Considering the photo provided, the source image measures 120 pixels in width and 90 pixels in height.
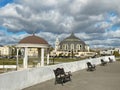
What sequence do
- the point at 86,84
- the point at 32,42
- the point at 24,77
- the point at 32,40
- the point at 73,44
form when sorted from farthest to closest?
the point at 73,44 < the point at 32,40 < the point at 32,42 < the point at 86,84 < the point at 24,77

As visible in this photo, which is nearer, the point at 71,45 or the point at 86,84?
the point at 86,84

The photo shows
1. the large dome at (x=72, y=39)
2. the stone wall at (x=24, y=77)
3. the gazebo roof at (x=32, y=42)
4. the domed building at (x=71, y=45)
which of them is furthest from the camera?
the large dome at (x=72, y=39)

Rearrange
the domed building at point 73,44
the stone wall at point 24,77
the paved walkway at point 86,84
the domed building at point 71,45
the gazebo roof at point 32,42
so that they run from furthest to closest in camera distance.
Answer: the domed building at point 73,44 < the domed building at point 71,45 < the gazebo roof at point 32,42 < the paved walkway at point 86,84 < the stone wall at point 24,77

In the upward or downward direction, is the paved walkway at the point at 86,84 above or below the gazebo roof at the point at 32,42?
below

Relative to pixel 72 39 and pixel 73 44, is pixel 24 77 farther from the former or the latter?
pixel 72 39

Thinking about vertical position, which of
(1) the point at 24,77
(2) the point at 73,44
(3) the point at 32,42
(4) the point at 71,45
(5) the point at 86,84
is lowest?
(5) the point at 86,84

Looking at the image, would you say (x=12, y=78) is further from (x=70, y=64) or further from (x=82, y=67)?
(x=82, y=67)

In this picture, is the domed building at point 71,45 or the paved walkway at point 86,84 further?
the domed building at point 71,45

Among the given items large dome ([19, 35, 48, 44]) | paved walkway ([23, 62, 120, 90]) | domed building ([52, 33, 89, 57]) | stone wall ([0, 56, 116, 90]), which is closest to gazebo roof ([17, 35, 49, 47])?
large dome ([19, 35, 48, 44])

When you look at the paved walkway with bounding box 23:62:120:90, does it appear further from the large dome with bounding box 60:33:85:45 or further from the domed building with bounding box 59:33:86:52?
the large dome with bounding box 60:33:85:45

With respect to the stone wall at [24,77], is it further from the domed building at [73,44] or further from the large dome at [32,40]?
the domed building at [73,44]

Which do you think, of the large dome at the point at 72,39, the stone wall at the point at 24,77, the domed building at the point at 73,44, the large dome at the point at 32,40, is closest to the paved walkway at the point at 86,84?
the stone wall at the point at 24,77

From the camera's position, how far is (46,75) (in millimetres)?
17656

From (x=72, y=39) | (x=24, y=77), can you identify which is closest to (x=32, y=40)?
(x=24, y=77)
